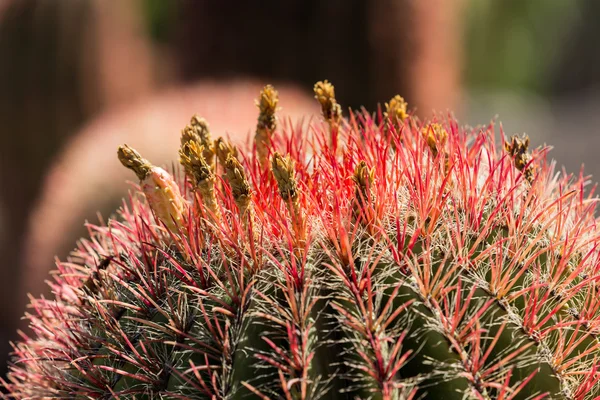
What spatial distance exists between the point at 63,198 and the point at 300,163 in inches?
56.5

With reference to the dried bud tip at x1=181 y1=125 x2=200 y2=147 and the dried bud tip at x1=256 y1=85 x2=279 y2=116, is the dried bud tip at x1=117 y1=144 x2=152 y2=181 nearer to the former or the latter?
the dried bud tip at x1=181 y1=125 x2=200 y2=147

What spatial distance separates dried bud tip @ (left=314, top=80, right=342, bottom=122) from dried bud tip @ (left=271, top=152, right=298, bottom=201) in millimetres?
243

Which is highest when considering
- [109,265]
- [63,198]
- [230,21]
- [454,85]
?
[230,21]

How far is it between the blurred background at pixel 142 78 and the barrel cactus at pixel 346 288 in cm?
124

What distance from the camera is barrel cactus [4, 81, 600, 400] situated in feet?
2.11

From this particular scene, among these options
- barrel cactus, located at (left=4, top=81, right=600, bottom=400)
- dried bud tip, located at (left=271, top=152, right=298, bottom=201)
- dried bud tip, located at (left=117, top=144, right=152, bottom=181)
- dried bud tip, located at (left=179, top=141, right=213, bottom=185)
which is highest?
dried bud tip, located at (left=117, top=144, right=152, bottom=181)

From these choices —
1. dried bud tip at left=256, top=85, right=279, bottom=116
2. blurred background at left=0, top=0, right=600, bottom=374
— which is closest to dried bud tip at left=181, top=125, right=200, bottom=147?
dried bud tip at left=256, top=85, right=279, bottom=116

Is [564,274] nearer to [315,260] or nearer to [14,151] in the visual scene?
[315,260]

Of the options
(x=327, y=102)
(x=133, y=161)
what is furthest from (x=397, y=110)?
(x=133, y=161)

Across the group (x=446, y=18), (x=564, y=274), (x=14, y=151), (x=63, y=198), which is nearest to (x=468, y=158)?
(x=564, y=274)

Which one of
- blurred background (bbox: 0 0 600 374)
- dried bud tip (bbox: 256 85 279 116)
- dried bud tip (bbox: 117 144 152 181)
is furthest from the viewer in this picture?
blurred background (bbox: 0 0 600 374)

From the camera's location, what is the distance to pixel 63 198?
207 centimetres

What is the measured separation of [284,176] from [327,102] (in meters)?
0.26

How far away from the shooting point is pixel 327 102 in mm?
921
